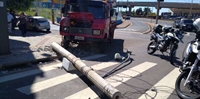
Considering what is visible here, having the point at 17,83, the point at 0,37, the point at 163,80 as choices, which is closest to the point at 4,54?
the point at 0,37

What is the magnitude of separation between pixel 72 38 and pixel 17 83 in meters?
4.57

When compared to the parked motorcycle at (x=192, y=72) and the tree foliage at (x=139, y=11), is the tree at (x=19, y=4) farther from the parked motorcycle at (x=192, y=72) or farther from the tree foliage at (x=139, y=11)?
the tree foliage at (x=139, y=11)

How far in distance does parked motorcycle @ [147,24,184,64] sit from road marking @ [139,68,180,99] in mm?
1611

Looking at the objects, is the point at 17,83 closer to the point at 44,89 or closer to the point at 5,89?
the point at 5,89

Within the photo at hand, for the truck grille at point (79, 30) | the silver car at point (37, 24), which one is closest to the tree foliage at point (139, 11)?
the silver car at point (37, 24)

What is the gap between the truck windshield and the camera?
9.86 meters

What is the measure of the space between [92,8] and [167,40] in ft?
12.8

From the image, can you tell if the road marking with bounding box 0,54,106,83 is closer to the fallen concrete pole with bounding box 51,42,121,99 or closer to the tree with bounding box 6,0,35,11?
the fallen concrete pole with bounding box 51,42,121,99

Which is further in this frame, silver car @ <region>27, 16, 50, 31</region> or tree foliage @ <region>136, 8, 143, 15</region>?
tree foliage @ <region>136, 8, 143, 15</region>

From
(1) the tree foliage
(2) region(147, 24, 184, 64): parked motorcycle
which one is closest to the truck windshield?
(2) region(147, 24, 184, 64): parked motorcycle

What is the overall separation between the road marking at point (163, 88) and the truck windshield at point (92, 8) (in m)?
4.71

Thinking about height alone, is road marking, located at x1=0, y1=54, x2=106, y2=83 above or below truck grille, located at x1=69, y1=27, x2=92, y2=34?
below

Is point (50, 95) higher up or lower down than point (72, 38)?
lower down

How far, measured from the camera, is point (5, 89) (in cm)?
474
